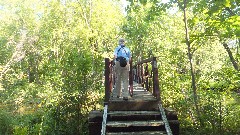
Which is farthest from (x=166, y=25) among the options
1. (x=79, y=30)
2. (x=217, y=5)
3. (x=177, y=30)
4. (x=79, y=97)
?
(x=217, y=5)

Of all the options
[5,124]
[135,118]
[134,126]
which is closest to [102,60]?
[5,124]

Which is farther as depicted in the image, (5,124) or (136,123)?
(5,124)

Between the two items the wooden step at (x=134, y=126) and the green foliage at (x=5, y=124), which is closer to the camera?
the wooden step at (x=134, y=126)

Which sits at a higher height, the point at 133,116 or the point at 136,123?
the point at 133,116

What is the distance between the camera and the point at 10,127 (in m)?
16.0

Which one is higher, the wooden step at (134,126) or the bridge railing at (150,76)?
the bridge railing at (150,76)

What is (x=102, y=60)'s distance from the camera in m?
20.9

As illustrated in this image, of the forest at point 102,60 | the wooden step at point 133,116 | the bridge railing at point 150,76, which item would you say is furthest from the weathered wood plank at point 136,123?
the forest at point 102,60

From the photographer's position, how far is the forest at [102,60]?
1041 centimetres

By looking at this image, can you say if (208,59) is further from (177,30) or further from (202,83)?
(202,83)

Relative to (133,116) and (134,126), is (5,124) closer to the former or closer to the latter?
(133,116)

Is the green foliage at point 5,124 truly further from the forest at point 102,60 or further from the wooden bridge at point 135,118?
the wooden bridge at point 135,118

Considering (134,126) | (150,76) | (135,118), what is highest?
(150,76)

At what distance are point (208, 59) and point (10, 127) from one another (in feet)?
101
